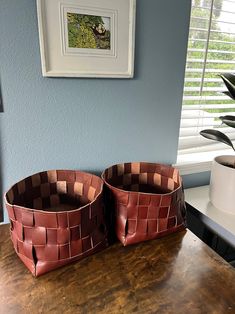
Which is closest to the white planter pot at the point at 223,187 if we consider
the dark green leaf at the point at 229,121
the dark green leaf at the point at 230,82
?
the dark green leaf at the point at 229,121

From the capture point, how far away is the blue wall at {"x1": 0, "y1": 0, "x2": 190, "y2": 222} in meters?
0.76

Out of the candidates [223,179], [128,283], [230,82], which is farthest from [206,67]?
[128,283]

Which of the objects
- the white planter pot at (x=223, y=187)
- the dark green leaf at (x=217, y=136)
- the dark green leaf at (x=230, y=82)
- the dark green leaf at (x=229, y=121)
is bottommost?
the white planter pot at (x=223, y=187)

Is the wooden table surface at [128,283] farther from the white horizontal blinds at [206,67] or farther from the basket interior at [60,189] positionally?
the white horizontal blinds at [206,67]

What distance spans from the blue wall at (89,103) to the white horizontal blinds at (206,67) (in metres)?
0.18

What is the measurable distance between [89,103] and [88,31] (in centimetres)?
23

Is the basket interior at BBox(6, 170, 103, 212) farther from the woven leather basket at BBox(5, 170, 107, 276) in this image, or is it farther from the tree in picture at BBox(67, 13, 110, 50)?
the tree in picture at BBox(67, 13, 110, 50)

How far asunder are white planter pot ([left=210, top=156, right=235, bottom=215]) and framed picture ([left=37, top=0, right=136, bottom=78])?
19.9 inches

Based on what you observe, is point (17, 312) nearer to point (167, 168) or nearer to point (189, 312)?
point (189, 312)

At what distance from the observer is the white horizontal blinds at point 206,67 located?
1.10 metres

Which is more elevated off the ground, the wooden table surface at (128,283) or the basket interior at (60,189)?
the basket interior at (60,189)

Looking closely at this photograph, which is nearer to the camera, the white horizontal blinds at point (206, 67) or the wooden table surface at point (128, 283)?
the wooden table surface at point (128, 283)


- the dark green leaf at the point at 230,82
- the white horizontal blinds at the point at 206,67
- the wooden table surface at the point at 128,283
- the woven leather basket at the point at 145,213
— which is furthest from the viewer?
the white horizontal blinds at the point at 206,67

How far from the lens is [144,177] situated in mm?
969
